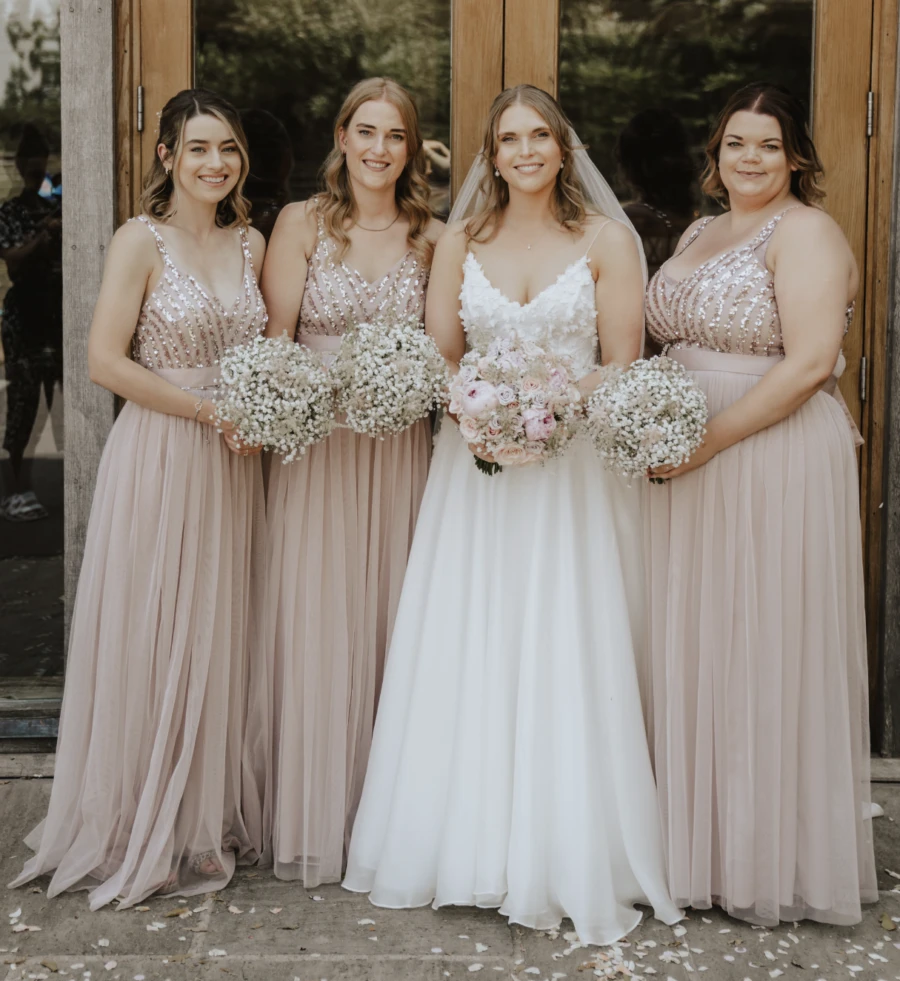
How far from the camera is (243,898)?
3.76 m

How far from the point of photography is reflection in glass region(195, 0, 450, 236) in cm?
450

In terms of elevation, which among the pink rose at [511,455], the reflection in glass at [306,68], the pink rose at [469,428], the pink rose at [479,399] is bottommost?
the pink rose at [511,455]

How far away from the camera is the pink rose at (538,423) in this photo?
11.3 feet

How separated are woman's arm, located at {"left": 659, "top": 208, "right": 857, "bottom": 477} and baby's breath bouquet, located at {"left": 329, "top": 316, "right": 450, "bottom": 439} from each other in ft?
2.54

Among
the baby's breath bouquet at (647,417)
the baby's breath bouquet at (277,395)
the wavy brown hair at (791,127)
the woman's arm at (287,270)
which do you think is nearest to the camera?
the baby's breath bouquet at (647,417)

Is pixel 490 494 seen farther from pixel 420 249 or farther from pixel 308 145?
pixel 308 145

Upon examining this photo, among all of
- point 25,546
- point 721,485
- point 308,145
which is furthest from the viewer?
point 25,546

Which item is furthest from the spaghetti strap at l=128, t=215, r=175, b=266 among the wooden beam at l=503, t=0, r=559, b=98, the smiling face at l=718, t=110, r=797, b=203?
the smiling face at l=718, t=110, r=797, b=203

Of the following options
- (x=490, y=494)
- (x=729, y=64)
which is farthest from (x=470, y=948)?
(x=729, y=64)

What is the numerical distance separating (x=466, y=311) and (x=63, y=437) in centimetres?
182

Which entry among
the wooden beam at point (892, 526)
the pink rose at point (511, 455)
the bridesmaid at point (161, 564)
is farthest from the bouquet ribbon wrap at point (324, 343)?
the wooden beam at point (892, 526)

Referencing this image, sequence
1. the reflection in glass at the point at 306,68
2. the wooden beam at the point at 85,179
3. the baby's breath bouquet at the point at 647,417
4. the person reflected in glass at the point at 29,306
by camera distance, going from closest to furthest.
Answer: the baby's breath bouquet at the point at 647,417 < the wooden beam at the point at 85,179 < the reflection in glass at the point at 306,68 < the person reflected in glass at the point at 29,306
